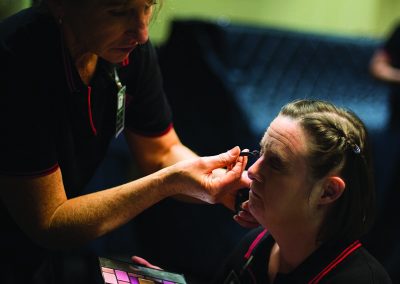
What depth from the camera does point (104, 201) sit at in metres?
1.57

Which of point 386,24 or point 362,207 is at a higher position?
point 362,207

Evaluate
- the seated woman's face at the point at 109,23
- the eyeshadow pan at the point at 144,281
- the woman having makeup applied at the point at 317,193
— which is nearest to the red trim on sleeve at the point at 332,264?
the woman having makeup applied at the point at 317,193

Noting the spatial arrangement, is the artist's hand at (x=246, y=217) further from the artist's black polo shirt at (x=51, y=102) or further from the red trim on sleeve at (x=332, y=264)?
the artist's black polo shirt at (x=51, y=102)

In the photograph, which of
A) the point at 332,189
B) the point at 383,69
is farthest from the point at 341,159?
the point at 383,69

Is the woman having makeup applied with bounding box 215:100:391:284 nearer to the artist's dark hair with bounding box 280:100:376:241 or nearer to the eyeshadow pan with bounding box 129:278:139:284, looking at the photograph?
the artist's dark hair with bounding box 280:100:376:241

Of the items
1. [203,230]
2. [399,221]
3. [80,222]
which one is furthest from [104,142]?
[399,221]

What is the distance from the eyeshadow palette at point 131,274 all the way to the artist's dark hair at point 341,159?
0.35 meters

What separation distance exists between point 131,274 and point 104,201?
17 centimetres

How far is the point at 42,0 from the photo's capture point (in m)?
1.56

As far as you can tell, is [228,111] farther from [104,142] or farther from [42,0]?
[42,0]

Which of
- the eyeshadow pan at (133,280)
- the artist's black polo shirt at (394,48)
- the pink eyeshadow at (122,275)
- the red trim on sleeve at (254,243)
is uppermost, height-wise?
the pink eyeshadow at (122,275)

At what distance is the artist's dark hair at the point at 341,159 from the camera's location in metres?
1.48

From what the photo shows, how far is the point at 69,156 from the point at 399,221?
6.12 feet

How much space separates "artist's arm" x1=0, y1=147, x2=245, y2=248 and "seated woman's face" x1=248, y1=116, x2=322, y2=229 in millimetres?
80
